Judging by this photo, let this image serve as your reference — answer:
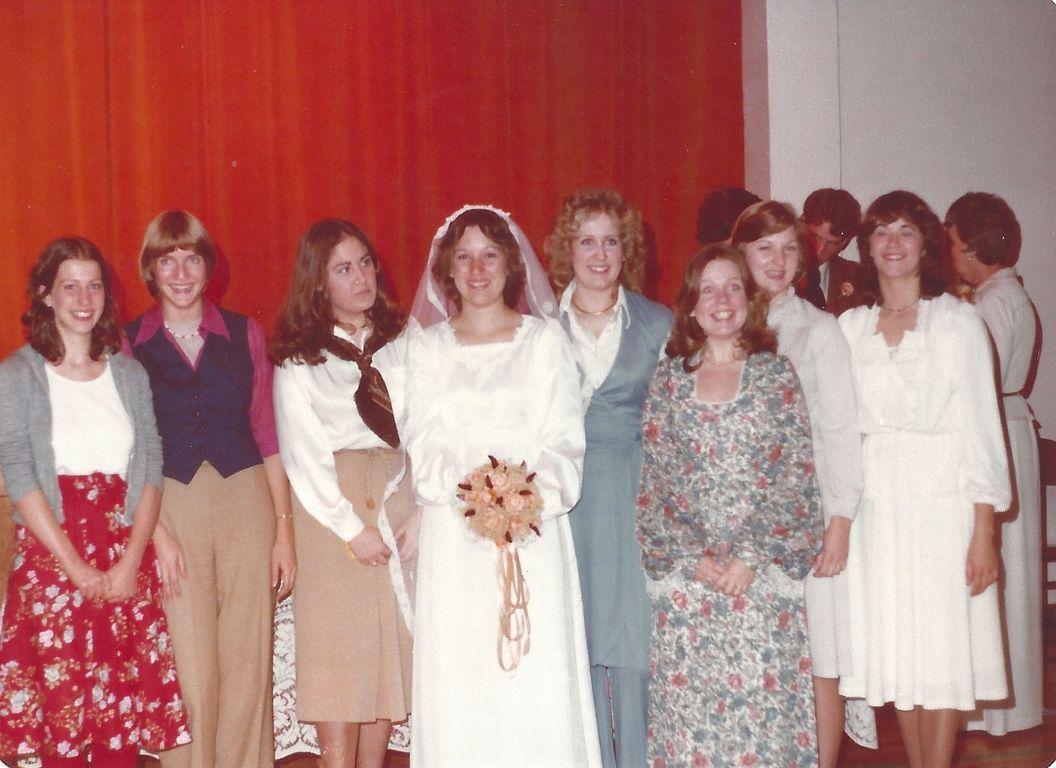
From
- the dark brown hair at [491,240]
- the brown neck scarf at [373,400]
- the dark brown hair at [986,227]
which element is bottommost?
the brown neck scarf at [373,400]

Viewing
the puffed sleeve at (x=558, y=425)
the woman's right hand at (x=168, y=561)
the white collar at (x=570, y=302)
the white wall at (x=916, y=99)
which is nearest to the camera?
the puffed sleeve at (x=558, y=425)

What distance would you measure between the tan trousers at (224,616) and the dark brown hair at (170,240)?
671 millimetres

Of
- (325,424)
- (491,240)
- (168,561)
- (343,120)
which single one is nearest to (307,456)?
(325,424)

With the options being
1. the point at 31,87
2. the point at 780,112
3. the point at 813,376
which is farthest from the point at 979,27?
the point at 31,87

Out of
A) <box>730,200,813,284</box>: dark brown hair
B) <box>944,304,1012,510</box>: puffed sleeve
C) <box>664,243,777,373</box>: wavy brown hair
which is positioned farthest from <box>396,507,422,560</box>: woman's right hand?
<box>944,304,1012,510</box>: puffed sleeve

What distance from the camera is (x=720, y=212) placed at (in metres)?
4.45

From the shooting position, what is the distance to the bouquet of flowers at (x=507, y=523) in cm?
298

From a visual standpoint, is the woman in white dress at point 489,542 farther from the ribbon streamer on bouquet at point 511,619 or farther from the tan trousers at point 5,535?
the tan trousers at point 5,535

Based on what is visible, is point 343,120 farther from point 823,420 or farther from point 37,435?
point 823,420

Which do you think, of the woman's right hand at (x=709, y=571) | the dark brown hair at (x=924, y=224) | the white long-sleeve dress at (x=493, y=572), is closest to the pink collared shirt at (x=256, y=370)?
the white long-sleeve dress at (x=493, y=572)

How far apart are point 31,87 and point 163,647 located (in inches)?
107

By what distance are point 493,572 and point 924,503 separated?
1.32 meters

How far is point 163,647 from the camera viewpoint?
10.4 ft

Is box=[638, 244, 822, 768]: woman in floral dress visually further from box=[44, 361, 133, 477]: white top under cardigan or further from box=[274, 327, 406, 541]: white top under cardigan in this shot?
box=[44, 361, 133, 477]: white top under cardigan
